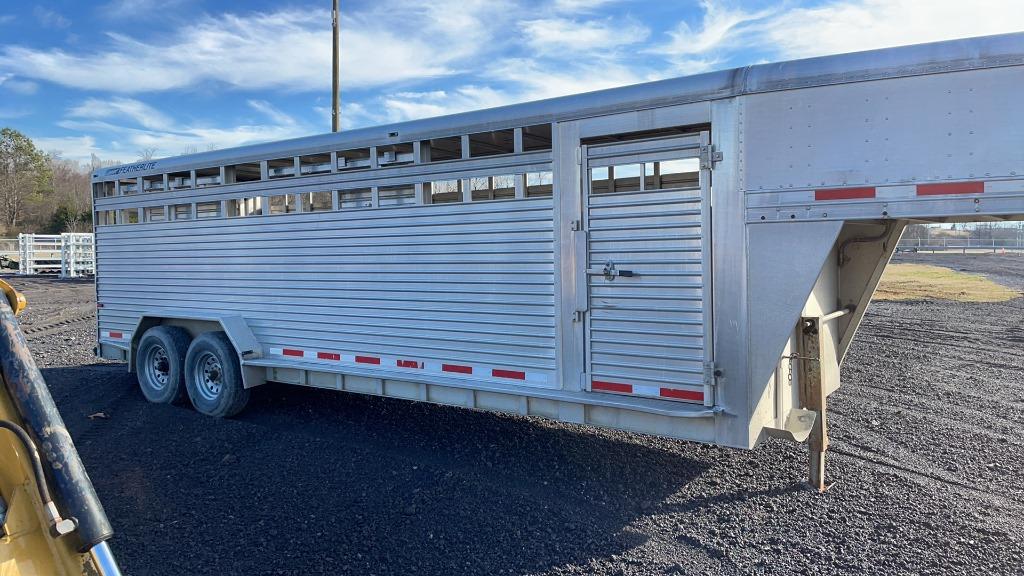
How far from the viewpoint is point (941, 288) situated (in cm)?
1898

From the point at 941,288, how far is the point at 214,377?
19073 mm

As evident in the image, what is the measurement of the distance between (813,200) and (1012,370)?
627 cm

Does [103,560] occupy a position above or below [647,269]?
below

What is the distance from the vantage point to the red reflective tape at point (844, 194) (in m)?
3.85

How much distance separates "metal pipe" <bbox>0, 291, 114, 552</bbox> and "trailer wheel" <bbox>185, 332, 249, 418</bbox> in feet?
14.4

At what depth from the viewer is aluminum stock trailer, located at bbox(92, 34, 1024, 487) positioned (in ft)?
12.5

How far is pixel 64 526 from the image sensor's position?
1908 mm

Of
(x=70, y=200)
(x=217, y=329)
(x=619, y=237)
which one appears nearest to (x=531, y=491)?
(x=619, y=237)

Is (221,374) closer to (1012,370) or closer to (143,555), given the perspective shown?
(143,555)

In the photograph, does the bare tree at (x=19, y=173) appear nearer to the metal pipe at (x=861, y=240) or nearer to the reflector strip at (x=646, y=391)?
the reflector strip at (x=646, y=391)

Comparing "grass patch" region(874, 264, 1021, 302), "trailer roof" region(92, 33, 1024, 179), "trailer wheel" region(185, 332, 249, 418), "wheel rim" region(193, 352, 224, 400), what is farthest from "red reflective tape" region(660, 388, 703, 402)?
"grass patch" region(874, 264, 1021, 302)

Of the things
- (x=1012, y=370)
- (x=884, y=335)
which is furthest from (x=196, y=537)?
(x=884, y=335)

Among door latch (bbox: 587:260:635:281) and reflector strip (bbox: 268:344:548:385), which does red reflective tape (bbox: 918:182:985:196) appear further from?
reflector strip (bbox: 268:344:548:385)

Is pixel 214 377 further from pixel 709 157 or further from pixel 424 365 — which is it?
pixel 709 157
